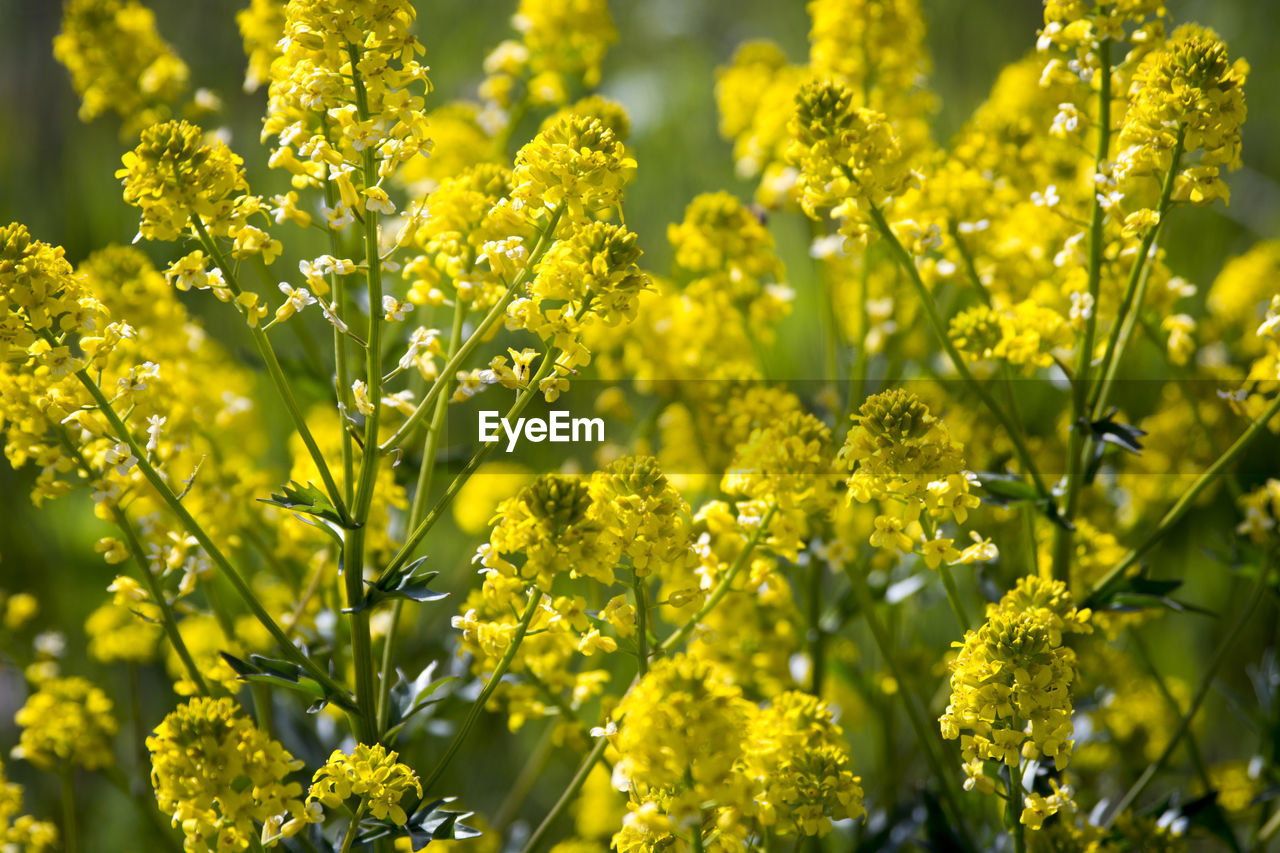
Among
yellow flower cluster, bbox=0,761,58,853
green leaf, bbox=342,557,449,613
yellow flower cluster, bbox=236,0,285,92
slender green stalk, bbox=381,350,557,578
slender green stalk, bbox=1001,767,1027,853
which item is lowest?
slender green stalk, bbox=1001,767,1027,853

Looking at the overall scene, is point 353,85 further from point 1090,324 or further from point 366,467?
point 1090,324

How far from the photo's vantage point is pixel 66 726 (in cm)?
181

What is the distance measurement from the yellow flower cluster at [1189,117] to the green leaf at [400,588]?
115 cm

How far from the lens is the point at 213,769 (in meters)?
1.28

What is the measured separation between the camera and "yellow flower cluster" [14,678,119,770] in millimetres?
1799

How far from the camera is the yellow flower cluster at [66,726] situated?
180 centimetres

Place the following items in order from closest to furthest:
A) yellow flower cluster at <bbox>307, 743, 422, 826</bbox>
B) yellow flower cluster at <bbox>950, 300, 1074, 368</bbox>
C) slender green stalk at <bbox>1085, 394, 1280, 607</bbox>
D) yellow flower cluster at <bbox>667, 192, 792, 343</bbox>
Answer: yellow flower cluster at <bbox>307, 743, 422, 826</bbox>
slender green stalk at <bbox>1085, 394, 1280, 607</bbox>
yellow flower cluster at <bbox>950, 300, 1074, 368</bbox>
yellow flower cluster at <bbox>667, 192, 792, 343</bbox>

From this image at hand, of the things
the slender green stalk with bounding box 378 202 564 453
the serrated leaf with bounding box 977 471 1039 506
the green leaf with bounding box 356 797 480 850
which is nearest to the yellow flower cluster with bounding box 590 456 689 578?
the slender green stalk with bounding box 378 202 564 453

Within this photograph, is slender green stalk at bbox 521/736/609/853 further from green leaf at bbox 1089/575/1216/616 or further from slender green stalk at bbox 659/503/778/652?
green leaf at bbox 1089/575/1216/616

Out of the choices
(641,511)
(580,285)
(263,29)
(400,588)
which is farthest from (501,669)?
(263,29)

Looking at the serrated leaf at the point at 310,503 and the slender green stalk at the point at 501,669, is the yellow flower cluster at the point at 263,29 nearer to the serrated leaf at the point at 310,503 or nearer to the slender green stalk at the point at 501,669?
the serrated leaf at the point at 310,503

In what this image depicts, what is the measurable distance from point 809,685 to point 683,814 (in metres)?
0.90

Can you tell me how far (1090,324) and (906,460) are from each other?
527 millimetres

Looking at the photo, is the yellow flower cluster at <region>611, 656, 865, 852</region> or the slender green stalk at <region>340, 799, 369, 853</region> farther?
the slender green stalk at <region>340, 799, 369, 853</region>
